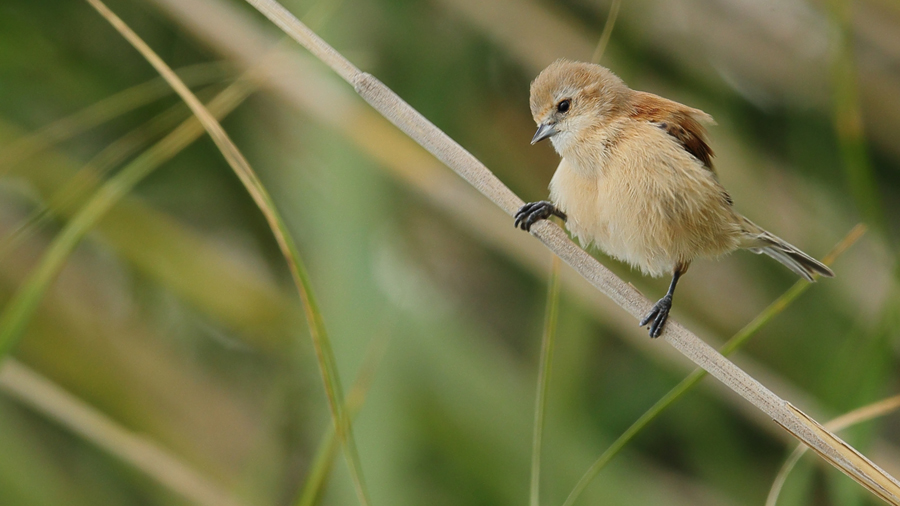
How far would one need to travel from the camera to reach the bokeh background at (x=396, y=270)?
4.25 feet

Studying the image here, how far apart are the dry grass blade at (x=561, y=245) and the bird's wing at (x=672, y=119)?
292 millimetres

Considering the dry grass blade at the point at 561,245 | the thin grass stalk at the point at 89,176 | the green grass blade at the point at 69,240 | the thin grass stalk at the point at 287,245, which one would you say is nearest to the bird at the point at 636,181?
the dry grass blade at the point at 561,245

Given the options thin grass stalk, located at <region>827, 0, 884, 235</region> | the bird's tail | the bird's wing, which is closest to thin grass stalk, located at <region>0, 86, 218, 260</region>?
the bird's wing

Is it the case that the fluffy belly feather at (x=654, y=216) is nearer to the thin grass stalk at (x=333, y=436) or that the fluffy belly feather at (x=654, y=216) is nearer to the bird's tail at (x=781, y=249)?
the bird's tail at (x=781, y=249)

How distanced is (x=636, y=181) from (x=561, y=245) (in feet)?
0.71

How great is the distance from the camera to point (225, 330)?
1.66 meters

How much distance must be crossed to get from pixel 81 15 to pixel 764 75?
167 centimetres

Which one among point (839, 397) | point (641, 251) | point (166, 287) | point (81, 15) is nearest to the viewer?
point (641, 251)

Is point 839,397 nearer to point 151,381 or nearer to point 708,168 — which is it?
point 708,168

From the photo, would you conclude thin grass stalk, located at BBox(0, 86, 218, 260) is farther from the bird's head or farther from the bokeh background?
the bird's head

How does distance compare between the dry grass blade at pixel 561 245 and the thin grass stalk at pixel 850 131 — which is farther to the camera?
the thin grass stalk at pixel 850 131

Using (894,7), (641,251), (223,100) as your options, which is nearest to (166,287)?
(223,100)

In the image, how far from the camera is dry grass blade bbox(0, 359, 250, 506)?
4.16 feet

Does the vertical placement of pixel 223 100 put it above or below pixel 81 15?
below
